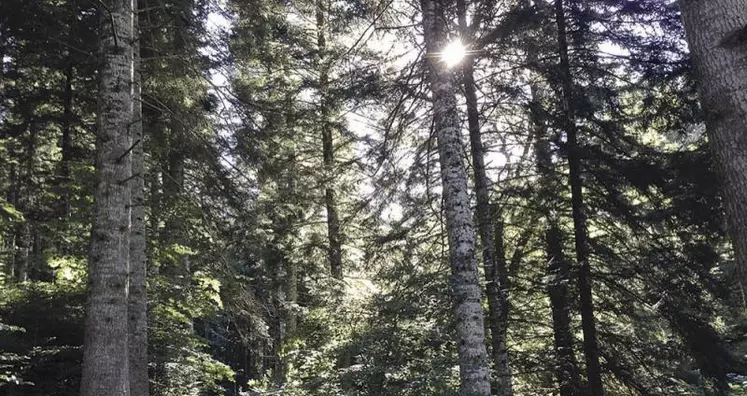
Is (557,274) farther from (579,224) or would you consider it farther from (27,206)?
(27,206)

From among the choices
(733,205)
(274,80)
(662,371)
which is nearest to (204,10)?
(274,80)

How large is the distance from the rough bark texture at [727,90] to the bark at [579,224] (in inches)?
209

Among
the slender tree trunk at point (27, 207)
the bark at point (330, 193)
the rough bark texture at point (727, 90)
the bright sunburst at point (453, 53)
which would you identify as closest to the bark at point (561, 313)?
the bright sunburst at point (453, 53)

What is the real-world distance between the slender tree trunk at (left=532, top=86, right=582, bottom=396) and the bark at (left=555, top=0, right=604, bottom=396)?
0.33m

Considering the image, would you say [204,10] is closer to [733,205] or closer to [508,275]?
[508,275]

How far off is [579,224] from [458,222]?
3583 mm

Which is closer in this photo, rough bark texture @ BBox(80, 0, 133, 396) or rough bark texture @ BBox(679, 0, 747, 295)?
rough bark texture @ BBox(679, 0, 747, 295)

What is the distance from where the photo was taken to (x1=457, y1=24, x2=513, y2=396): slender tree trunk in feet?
27.3

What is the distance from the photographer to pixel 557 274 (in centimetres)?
935

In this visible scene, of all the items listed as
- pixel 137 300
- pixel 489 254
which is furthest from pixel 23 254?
pixel 489 254

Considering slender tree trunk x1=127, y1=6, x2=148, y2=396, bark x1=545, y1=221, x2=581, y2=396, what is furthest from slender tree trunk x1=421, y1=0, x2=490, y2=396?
slender tree trunk x1=127, y1=6, x2=148, y2=396

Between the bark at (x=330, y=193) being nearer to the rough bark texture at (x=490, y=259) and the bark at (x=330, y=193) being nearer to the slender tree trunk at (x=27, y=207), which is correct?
the rough bark texture at (x=490, y=259)

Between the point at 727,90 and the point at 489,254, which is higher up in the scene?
the point at 489,254

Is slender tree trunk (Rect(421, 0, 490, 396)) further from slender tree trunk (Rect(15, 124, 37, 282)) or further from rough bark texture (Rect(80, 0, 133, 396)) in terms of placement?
slender tree trunk (Rect(15, 124, 37, 282))
